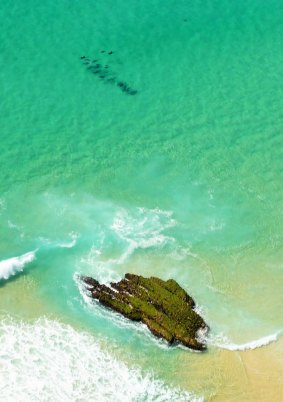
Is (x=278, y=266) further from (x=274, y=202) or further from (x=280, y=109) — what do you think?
(x=280, y=109)

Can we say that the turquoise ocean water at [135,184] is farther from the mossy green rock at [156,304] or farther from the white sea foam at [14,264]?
the mossy green rock at [156,304]

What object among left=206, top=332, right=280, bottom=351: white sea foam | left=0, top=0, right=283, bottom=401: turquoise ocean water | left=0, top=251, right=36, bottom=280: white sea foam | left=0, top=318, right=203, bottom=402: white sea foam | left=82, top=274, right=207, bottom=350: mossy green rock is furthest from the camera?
left=0, top=251, right=36, bottom=280: white sea foam

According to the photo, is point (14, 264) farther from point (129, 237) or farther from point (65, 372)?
point (65, 372)

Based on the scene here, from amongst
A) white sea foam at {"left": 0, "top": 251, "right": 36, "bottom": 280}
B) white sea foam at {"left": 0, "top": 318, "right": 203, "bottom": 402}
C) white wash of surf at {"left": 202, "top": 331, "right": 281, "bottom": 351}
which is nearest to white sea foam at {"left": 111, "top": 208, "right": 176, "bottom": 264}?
white sea foam at {"left": 0, "top": 251, "right": 36, "bottom": 280}

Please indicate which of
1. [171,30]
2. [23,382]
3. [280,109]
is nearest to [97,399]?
[23,382]

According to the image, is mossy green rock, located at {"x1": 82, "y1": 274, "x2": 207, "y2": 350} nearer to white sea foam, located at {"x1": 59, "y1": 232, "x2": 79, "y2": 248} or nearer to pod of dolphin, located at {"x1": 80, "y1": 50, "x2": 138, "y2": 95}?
white sea foam, located at {"x1": 59, "y1": 232, "x2": 79, "y2": 248}

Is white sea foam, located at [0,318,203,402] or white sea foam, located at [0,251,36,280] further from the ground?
white sea foam, located at [0,251,36,280]
